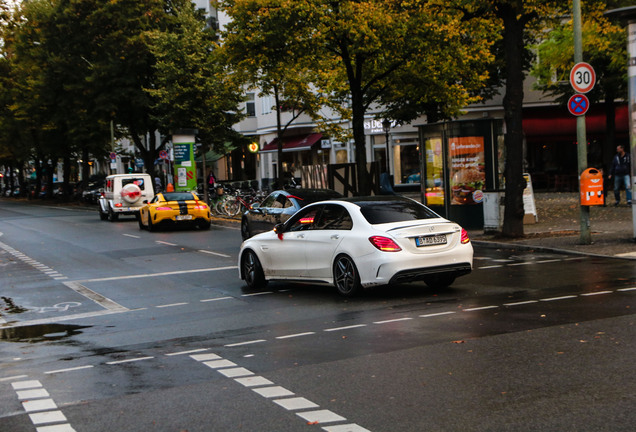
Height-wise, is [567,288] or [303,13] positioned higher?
[303,13]

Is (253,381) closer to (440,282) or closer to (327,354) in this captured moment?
(327,354)

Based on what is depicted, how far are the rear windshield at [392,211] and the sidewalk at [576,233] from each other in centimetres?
476

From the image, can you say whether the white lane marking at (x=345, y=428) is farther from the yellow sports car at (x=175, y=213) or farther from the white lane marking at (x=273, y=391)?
the yellow sports car at (x=175, y=213)

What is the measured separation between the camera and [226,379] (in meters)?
7.41

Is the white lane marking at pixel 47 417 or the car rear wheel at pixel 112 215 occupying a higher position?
the car rear wheel at pixel 112 215

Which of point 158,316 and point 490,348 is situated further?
point 158,316

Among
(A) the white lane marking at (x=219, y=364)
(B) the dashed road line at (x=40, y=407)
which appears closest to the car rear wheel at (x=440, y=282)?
(A) the white lane marking at (x=219, y=364)

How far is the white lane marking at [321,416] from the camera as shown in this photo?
588cm

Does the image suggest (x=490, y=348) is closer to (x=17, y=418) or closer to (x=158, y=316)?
(x=17, y=418)

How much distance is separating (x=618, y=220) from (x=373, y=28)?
28.3 feet

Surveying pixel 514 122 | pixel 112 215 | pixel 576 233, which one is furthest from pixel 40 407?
pixel 112 215

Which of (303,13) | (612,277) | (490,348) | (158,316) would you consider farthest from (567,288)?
(303,13)

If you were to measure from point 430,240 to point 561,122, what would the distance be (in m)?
37.7

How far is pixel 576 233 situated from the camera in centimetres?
2045
